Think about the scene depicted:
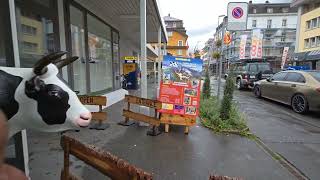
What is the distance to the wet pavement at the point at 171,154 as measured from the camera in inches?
137

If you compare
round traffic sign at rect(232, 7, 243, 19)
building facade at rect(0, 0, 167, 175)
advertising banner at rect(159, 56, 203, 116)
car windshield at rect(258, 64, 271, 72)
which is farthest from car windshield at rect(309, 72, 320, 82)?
car windshield at rect(258, 64, 271, 72)

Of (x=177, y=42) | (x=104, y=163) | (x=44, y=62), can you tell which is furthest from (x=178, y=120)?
(x=177, y=42)

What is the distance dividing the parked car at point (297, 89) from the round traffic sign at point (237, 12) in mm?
3339

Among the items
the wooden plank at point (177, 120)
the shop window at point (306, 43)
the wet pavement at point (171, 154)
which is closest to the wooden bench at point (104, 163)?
the wet pavement at point (171, 154)

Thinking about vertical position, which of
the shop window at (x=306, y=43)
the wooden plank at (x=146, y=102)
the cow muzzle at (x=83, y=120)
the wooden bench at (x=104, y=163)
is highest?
the shop window at (x=306, y=43)

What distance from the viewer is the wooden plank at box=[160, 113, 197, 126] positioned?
17.8 ft

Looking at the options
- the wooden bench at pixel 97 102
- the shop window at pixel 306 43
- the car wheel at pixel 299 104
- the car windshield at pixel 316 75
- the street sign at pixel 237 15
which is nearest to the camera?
the wooden bench at pixel 97 102

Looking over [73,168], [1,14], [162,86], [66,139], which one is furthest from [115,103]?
[66,139]

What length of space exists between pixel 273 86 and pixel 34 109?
990 cm

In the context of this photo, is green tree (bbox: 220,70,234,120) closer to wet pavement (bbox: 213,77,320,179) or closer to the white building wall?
wet pavement (bbox: 213,77,320,179)

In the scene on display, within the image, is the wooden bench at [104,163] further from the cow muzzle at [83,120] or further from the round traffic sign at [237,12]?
the round traffic sign at [237,12]

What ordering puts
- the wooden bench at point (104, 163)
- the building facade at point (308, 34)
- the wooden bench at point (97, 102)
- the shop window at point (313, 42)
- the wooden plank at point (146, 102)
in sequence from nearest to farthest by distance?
the wooden bench at point (104, 163) → the wooden plank at point (146, 102) → the wooden bench at point (97, 102) → the building facade at point (308, 34) → the shop window at point (313, 42)

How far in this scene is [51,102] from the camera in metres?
1.94

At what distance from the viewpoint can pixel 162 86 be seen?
552cm
